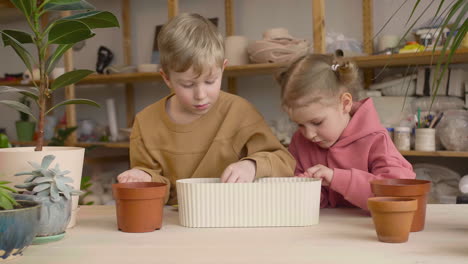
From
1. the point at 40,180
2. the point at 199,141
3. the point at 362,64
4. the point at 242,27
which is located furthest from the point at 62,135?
the point at 40,180

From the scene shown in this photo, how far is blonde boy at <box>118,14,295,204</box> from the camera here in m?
1.32

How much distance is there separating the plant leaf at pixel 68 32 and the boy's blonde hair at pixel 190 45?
36cm

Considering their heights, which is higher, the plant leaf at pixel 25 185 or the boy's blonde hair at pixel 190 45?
the boy's blonde hair at pixel 190 45

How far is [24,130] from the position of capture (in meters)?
4.07

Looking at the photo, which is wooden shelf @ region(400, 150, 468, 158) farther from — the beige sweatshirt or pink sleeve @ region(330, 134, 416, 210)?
the beige sweatshirt

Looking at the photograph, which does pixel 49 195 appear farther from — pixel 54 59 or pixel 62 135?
pixel 62 135

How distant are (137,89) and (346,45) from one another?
5.82ft

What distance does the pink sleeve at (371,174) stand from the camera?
1.18m

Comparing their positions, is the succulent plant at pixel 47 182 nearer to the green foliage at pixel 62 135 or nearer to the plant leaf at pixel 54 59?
the plant leaf at pixel 54 59

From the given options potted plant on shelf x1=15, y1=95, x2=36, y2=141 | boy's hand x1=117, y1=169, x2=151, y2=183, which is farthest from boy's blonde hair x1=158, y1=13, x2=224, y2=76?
potted plant on shelf x1=15, y1=95, x2=36, y2=141

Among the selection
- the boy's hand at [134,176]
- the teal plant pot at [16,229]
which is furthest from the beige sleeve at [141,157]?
the teal plant pot at [16,229]

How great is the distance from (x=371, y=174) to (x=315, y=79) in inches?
11.9

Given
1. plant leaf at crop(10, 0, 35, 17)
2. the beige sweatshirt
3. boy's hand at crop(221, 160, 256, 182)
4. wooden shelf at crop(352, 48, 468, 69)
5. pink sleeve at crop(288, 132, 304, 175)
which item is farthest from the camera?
wooden shelf at crop(352, 48, 468, 69)

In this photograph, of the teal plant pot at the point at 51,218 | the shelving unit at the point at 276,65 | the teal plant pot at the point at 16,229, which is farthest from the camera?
the shelving unit at the point at 276,65
